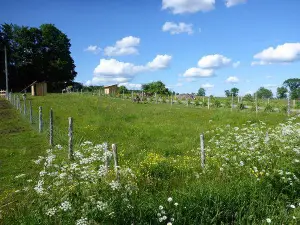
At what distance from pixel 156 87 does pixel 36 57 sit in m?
31.3

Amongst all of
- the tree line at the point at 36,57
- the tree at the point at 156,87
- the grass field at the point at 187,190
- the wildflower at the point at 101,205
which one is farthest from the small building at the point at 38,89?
the wildflower at the point at 101,205

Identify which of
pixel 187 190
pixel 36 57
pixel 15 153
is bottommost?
pixel 15 153

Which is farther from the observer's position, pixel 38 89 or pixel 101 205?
pixel 38 89

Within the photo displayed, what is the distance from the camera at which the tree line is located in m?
68.4

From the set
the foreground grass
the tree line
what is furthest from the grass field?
the tree line

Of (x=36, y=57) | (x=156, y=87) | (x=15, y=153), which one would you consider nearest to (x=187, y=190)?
(x=15, y=153)

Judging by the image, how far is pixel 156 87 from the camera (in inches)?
3172

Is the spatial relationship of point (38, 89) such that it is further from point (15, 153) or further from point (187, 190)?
point (187, 190)

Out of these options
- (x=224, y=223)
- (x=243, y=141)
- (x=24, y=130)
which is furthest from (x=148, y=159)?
(x=24, y=130)

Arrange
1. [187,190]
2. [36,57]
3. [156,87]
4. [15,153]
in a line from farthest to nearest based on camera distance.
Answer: [156,87]
[36,57]
[15,153]
[187,190]

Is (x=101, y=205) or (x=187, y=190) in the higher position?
(x=101, y=205)

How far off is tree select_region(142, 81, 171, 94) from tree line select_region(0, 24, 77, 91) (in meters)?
21.2

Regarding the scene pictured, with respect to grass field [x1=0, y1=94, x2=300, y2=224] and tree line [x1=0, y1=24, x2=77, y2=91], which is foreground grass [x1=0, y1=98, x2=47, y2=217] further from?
tree line [x1=0, y1=24, x2=77, y2=91]

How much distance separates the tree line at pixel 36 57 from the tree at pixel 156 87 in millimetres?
21201
